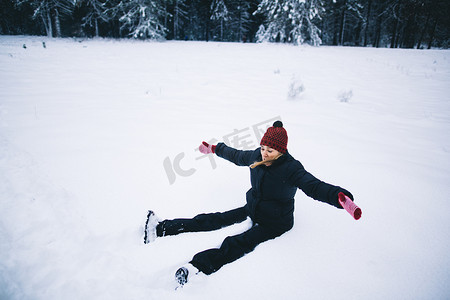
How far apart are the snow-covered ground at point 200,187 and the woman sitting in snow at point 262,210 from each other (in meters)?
0.10

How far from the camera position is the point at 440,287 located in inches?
67.8

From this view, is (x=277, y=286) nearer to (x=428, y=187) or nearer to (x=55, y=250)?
(x=55, y=250)

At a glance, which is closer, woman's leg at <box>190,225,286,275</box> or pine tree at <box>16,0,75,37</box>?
woman's leg at <box>190,225,286,275</box>

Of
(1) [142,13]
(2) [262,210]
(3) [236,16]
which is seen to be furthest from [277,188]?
(3) [236,16]

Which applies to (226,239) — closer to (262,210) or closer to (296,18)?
(262,210)

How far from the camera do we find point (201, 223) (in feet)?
7.51

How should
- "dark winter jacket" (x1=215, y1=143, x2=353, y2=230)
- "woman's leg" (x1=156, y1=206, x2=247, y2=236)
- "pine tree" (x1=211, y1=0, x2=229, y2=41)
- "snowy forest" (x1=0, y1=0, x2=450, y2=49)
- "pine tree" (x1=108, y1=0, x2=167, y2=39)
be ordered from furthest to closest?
"pine tree" (x1=211, y1=0, x2=229, y2=41)
"pine tree" (x1=108, y1=0, x2=167, y2=39)
"snowy forest" (x1=0, y1=0, x2=450, y2=49)
"woman's leg" (x1=156, y1=206, x2=247, y2=236)
"dark winter jacket" (x1=215, y1=143, x2=353, y2=230)

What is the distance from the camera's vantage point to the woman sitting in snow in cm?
182

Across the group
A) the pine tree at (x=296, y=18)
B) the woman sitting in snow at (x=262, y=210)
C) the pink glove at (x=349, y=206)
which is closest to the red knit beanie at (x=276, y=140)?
the woman sitting in snow at (x=262, y=210)

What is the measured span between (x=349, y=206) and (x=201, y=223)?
1.45m

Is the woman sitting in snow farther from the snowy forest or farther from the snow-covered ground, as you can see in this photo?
the snowy forest

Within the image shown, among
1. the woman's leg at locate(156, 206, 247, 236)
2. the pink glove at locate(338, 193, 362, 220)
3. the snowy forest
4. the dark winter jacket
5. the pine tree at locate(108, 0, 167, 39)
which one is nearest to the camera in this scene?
the pink glove at locate(338, 193, 362, 220)

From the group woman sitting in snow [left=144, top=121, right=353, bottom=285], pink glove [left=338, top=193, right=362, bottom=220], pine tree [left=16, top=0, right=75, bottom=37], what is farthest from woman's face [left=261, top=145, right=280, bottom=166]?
pine tree [left=16, top=0, right=75, bottom=37]

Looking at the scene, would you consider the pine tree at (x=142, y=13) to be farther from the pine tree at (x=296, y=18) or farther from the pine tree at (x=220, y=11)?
the pine tree at (x=296, y=18)
